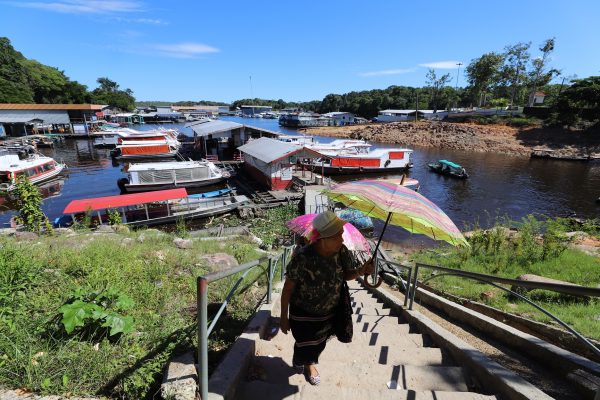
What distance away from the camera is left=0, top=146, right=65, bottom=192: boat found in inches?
911

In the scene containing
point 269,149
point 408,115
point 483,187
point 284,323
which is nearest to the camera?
point 284,323

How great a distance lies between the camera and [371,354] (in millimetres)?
3551

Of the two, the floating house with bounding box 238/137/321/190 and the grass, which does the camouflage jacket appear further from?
the floating house with bounding box 238/137/321/190

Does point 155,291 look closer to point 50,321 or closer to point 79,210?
point 50,321

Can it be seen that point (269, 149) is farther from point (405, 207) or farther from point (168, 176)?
point (405, 207)

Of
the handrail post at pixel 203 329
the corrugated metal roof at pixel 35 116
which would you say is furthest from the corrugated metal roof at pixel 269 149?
the corrugated metal roof at pixel 35 116

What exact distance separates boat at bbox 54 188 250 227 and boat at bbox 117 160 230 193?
529 centimetres

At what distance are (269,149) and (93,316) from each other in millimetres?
21756

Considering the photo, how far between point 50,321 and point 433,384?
383cm

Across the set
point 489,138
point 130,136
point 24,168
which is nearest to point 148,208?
point 24,168

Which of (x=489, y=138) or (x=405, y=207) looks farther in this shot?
(x=489, y=138)

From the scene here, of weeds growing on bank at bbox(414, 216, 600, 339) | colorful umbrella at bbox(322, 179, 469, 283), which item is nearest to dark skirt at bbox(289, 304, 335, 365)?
colorful umbrella at bbox(322, 179, 469, 283)

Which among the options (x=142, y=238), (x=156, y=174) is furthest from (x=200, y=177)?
(x=142, y=238)

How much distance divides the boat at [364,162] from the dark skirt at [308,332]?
30.2 metres
